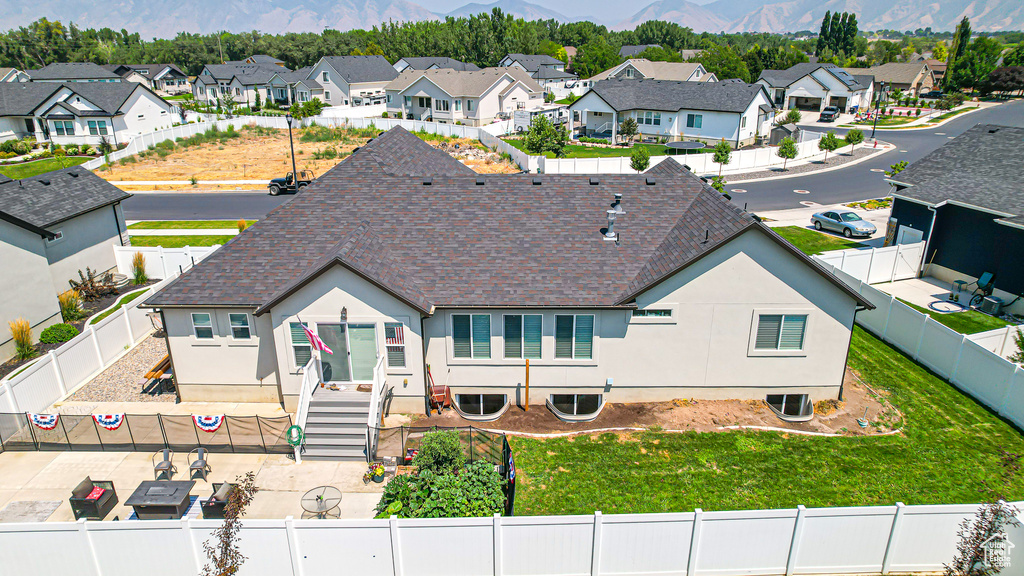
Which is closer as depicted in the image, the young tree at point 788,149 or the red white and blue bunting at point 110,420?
the red white and blue bunting at point 110,420

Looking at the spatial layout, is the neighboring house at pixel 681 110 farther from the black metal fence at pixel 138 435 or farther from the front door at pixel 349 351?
the black metal fence at pixel 138 435

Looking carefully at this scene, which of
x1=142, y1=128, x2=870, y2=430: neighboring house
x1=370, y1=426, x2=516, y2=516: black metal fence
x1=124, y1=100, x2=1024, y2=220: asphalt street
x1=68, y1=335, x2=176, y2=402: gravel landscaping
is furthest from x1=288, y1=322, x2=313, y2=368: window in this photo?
x1=124, y1=100, x2=1024, y2=220: asphalt street

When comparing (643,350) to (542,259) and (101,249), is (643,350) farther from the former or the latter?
(101,249)

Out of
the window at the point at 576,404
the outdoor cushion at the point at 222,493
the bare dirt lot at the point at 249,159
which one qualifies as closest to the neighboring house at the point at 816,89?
the bare dirt lot at the point at 249,159

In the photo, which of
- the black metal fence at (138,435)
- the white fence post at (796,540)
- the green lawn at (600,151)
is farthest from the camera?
the green lawn at (600,151)

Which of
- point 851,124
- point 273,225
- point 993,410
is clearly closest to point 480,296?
point 273,225
